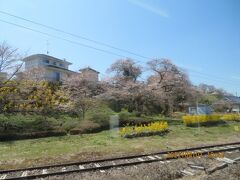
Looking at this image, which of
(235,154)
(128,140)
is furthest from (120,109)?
(235,154)

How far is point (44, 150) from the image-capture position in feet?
41.8

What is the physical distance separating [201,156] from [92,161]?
493cm

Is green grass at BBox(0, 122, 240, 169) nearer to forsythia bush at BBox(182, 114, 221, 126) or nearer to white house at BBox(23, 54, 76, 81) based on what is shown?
forsythia bush at BBox(182, 114, 221, 126)

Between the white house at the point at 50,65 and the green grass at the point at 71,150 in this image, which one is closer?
the green grass at the point at 71,150

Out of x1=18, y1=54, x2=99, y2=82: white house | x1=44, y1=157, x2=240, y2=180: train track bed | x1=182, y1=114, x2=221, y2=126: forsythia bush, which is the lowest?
x1=44, y1=157, x2=240, y2=180: train track bed

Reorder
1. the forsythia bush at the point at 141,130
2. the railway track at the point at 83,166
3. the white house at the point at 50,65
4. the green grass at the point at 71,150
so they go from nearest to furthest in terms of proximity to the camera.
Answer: the railway track at the point at 83,166 < the green grass at the point at 71,150 < the forsythia bush at the point at 141,130 < the white house at the point at 50,65

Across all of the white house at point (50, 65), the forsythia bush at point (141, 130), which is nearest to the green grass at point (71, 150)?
the forsythia bush at point (141, 130)

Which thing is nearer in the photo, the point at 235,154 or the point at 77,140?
the point at 235,154

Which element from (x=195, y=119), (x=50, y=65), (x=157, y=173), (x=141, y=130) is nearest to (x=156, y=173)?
(x=157, y=173)

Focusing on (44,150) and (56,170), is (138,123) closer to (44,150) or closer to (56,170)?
(44,150)

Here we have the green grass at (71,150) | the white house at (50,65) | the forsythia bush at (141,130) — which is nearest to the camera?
the green grass at (71,150)

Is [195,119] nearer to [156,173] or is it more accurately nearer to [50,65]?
[156,173]

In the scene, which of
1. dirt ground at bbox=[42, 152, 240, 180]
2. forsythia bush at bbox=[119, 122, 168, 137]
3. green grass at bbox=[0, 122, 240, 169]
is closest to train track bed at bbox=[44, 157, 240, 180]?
dirt ground at bbox=[42, 152, 240, 180]

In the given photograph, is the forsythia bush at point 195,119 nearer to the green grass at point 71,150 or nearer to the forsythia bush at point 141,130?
the forsythia bush at point 141,130
